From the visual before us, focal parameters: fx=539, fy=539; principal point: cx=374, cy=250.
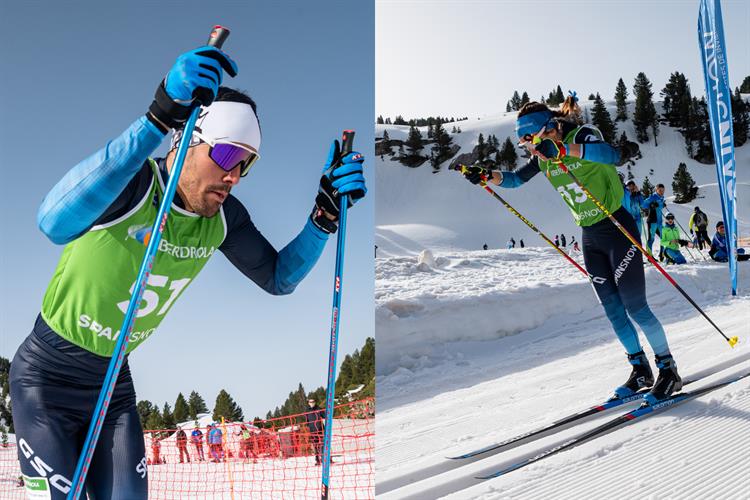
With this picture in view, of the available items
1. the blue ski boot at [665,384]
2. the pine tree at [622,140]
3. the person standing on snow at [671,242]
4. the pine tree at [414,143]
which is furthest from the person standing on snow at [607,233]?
the pine tree at [414,143]

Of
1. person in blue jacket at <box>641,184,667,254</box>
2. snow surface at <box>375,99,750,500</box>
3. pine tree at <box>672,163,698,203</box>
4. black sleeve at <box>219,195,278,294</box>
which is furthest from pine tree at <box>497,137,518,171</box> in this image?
black sleeve at <box>219,195,278,294</box>

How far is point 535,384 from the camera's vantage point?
3.40m

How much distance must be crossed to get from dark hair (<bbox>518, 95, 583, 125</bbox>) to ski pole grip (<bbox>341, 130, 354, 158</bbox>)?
1.34 m

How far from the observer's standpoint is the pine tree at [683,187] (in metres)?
24.8

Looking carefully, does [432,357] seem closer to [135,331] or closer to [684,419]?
[684,419]

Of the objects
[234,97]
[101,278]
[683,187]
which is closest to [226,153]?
[234,97]

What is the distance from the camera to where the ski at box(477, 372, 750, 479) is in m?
1.98

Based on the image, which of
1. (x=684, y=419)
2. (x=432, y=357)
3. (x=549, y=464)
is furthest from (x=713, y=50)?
(x=432, y=357)

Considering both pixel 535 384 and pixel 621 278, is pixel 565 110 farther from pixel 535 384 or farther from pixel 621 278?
pixel 535 384

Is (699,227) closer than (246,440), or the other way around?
(246,440)

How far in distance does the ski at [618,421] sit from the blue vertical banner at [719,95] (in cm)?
66

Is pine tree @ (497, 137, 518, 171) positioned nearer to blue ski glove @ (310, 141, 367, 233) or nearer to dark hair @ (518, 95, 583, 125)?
dark hair @ (518, 95, 583, 125)

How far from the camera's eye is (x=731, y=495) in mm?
1602

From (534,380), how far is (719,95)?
6.56 feet
